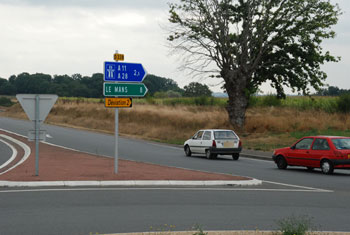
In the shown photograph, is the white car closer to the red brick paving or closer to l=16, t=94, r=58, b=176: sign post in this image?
the red brick paving

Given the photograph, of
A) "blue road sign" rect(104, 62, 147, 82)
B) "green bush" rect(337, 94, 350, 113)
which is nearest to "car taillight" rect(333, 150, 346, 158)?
"blue road sign" rect(104, 62, 147, 82)

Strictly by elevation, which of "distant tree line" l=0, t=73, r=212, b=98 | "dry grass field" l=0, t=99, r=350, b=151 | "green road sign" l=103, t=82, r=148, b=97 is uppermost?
"distant tree line" l=0, t=73, r=212, b=98

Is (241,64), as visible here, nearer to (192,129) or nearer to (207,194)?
(192,129)

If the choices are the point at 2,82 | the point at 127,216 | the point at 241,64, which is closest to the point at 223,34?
the point at 241,64

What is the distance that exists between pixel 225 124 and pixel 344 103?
378 inches

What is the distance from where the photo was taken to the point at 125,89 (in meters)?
15.6

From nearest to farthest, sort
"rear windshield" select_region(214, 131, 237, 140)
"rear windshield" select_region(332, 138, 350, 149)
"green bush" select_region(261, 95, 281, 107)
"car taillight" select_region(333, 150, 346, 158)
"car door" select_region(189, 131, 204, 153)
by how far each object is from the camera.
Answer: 1. "car taillight" select_region(333, 150, 346, 158)
2. "rear windshield" select_region(332, 138, 350, 149)
3. "rear windshield" select_region(214, 131, 237, 140)
4. "car door" select_region(189, 131, 204, 153)
5. "green bush" select_region(261, 95, 281, 107)

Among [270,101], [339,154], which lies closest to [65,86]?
[270,101]

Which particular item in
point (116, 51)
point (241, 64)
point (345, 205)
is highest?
point (241, 64)

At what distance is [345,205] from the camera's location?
11.3m

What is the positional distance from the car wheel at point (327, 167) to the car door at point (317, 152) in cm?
19

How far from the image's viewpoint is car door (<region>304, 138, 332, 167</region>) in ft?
62.5

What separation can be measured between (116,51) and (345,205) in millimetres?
7595

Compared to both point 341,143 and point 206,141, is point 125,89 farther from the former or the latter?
point 206,141
